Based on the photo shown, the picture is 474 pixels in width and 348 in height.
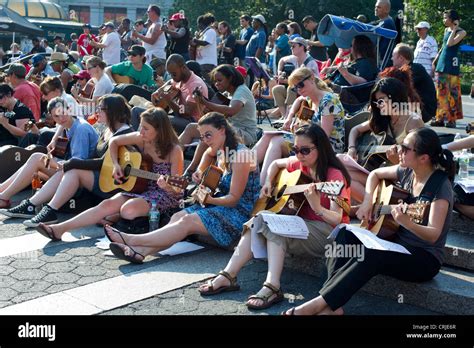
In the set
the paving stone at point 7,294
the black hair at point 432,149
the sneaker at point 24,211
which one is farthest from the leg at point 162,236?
the black hair at point 432,149

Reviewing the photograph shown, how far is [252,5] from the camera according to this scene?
130ft

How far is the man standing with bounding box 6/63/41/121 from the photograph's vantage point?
1005cm

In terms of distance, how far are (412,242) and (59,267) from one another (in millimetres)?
2874

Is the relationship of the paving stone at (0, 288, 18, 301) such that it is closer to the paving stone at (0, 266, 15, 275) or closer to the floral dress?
the paving stone at (0, 266, 15, 275)

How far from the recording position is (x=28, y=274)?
222 inches

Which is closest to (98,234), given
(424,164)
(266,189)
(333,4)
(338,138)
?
(266,189)

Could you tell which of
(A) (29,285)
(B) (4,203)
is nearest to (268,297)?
(A) (29,285)

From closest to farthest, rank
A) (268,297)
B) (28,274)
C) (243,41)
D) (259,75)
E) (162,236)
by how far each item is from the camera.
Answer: (268,297), (28,274), (162,236), (259,75), (243,41)

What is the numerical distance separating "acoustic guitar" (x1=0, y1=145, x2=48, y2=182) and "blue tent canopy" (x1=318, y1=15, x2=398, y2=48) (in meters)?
4.05

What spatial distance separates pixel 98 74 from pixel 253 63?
2.50 metres

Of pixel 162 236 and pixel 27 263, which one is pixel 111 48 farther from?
pixel 162 236

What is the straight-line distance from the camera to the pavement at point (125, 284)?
4.90m

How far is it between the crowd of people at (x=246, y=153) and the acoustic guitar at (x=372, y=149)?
46mm

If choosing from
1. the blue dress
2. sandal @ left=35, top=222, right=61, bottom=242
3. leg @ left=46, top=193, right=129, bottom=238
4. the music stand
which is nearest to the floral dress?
leg @ left=46, top=193, right=129, bottom=238
